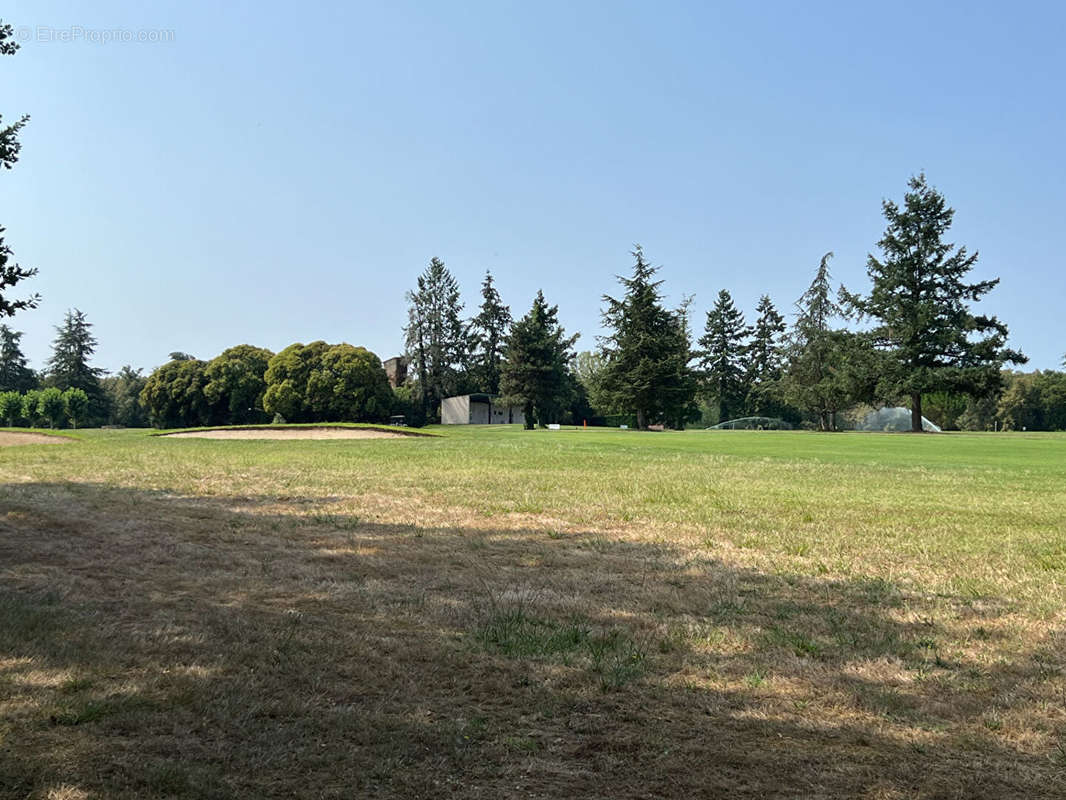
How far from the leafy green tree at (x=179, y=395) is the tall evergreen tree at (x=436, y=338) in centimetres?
1847

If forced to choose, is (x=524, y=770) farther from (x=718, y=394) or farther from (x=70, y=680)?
(x=718, y=394)

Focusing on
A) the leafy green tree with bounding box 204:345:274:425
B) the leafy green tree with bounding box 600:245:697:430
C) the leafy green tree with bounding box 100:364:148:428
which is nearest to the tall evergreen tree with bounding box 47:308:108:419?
the leafy green tree with bounding box 100:364:148:428

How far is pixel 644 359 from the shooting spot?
167ft

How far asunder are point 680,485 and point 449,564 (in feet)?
21.8

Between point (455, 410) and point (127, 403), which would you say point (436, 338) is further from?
point (127, 403)

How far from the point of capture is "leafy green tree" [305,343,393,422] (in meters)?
49.3

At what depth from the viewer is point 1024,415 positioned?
3157 inches

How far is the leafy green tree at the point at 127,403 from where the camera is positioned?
242 feet

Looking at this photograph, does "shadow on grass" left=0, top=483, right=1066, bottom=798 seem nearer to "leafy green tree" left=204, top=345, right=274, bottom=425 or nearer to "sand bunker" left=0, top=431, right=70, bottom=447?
"sand bunker" left=0, top=431, right=70, bottom=447

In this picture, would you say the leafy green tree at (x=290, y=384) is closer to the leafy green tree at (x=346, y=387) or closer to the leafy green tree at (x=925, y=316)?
the leafy green tree at (x=346, y=387)

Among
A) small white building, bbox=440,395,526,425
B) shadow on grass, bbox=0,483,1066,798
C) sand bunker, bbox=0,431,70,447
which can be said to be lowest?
shadow on grass, bbox=0,483,1066,798

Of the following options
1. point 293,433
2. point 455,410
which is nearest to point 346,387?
point 455,410

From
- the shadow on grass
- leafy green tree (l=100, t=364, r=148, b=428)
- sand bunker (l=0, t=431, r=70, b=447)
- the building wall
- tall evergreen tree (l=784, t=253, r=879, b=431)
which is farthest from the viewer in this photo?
leafy green tree (l=100, t=364, r=148, b=428)

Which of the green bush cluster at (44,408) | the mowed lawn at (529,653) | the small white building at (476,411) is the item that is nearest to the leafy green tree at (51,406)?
the green bush cluster at (44,408)
